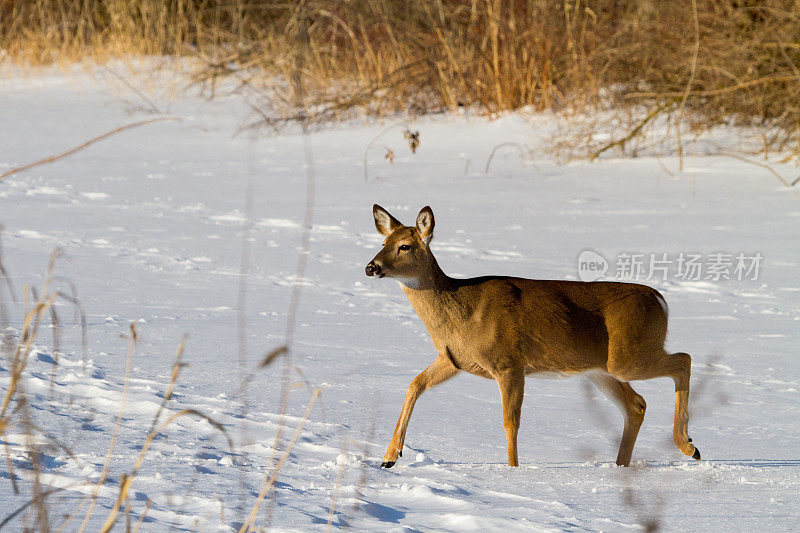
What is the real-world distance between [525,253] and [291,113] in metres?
6.34

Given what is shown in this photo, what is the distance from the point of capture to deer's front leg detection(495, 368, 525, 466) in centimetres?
363

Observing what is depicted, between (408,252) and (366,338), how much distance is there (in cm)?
154

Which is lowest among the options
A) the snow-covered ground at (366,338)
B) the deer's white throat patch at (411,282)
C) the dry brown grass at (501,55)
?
the snow-covered ground at (366,338)

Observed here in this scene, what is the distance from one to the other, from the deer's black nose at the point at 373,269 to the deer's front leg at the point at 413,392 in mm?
384

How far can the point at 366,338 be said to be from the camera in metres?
5.38

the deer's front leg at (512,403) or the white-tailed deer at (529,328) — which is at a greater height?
the white-tailed deer at (529,328)

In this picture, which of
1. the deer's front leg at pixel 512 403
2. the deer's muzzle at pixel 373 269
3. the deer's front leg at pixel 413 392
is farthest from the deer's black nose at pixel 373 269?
the deer's front leg at pixel 512 403

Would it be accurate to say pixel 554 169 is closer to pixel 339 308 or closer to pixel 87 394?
pixel 339 308

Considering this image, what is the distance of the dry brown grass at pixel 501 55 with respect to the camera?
10.7m

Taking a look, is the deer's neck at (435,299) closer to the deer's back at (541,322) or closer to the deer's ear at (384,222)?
the deer's back at (541,322)

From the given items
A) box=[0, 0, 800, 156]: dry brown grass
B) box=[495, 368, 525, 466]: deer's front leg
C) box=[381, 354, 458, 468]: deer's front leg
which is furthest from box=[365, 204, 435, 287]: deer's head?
box=[0, 0, 800, 156]: dry brown grass

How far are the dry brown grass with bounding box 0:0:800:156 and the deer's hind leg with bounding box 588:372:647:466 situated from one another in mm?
6074

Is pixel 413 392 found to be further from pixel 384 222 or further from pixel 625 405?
pixel 625 405

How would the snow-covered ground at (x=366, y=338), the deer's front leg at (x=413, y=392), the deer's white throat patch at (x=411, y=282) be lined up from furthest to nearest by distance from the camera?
the deer's white throat patch at (x=411, y=282) < the deer's front leg at (x=413, y=392) < the snow-covered ground at (x=366, y=338)
